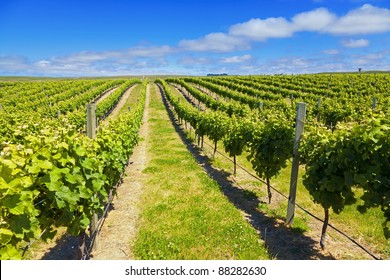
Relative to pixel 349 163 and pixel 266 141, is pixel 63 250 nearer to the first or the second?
pixel 266 141

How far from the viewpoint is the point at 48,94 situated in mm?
53062

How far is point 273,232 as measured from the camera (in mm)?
7969

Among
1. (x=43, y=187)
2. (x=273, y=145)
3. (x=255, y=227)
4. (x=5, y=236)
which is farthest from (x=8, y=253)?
(x=273, y=145)

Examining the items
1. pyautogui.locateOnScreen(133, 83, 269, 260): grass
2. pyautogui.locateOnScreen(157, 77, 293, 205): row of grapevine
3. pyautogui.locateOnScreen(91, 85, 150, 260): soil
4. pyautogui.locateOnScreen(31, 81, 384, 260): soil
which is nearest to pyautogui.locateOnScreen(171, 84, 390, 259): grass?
pyautogui.locateOnScreen(31, 81, 384, 260): soil

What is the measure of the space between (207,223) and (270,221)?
175 centimetres

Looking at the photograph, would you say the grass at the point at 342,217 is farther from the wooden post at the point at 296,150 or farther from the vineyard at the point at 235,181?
the wooden post at the point at 296,150

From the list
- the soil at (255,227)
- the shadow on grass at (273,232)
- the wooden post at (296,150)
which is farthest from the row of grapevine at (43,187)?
the wooden post at (296,150)

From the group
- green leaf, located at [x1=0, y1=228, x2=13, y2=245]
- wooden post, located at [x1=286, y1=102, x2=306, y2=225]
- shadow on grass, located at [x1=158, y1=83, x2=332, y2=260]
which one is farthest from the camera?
wooden post, located at [x1=286, y1=102, x2=306, y2=225]

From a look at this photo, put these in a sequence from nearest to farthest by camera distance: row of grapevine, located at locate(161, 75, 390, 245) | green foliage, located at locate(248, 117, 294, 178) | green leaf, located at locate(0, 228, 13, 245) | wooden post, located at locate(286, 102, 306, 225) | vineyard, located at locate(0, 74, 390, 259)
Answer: green leaf, located at locate(0, 228, 13, 245), vineyard, located at locate(0, 74, 390, 259), row of grapevine, located at locate(161, 75, 390, 245), wooden post, located at locate(286, 102, 306, 225), green foliage, located at locate(248, 117, 294, 178)

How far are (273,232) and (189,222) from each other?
2.22 m

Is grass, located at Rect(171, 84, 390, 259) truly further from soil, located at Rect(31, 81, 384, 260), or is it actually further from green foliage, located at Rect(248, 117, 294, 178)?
green foliage, located at Rect(248, 117, 294, 178)

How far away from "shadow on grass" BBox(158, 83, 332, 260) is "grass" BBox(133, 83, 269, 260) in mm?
258

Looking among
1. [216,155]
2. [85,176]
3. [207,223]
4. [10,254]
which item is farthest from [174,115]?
[10,254]

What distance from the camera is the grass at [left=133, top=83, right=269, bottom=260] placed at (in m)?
7.07
